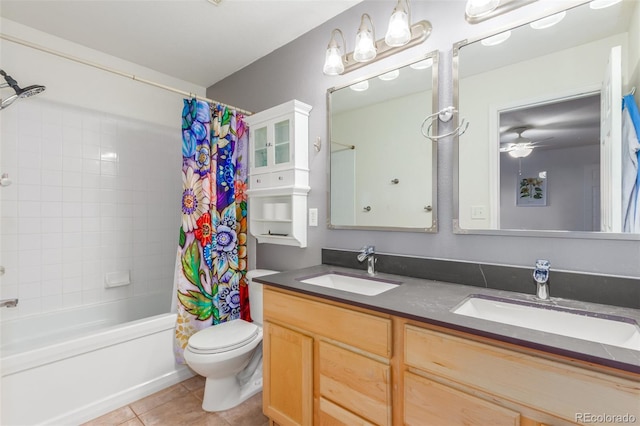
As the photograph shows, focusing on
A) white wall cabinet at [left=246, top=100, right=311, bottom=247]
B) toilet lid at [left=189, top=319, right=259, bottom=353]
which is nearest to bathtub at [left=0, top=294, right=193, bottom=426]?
toilet lid at [left=189, top=319, right=259, bottom=353]

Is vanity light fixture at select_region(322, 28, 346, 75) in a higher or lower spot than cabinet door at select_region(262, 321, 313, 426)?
higher

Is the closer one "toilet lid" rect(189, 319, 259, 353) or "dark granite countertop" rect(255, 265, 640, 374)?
"dark granite countertop" rect(255, 265, 640, 374)

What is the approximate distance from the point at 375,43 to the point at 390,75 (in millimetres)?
208

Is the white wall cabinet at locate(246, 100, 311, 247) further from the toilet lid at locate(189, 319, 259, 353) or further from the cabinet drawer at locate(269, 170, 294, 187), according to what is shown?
the toilet lid at locate(189, 319, 259, 353)

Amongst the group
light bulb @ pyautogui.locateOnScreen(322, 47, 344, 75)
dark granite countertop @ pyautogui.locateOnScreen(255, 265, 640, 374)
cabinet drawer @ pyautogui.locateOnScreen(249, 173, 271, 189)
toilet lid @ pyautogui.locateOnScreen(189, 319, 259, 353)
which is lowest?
toilet lid @ pyautogui.locateOnScreen(189, 319, 259, 353)

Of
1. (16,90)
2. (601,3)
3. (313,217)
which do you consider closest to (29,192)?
(16,90)

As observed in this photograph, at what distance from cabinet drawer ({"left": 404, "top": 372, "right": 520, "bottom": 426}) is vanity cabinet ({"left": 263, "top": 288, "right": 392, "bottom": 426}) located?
9 cm

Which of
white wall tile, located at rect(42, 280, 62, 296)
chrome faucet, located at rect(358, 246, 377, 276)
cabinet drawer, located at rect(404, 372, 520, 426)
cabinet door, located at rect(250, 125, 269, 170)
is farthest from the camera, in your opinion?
cabinet door, located at rect(250, 125, 269, 170)

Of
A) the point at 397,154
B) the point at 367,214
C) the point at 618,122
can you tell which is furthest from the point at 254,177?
the point at 618,122

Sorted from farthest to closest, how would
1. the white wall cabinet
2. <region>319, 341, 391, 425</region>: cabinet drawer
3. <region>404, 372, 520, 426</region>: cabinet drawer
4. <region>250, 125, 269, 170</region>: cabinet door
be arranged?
<region>250, 125, 269, 170</region>: cabinet door
the white wall cabinet
<region>319, 341, 391, 425</region>: cabinet drawer
<region>404, 372, 520, 426</region>: cabinet drawer

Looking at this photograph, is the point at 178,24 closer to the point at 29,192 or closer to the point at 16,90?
the point at 16,90

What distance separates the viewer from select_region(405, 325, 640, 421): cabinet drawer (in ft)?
2.26

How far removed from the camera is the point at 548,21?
3.92ft

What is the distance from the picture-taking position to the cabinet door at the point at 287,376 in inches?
51.7
